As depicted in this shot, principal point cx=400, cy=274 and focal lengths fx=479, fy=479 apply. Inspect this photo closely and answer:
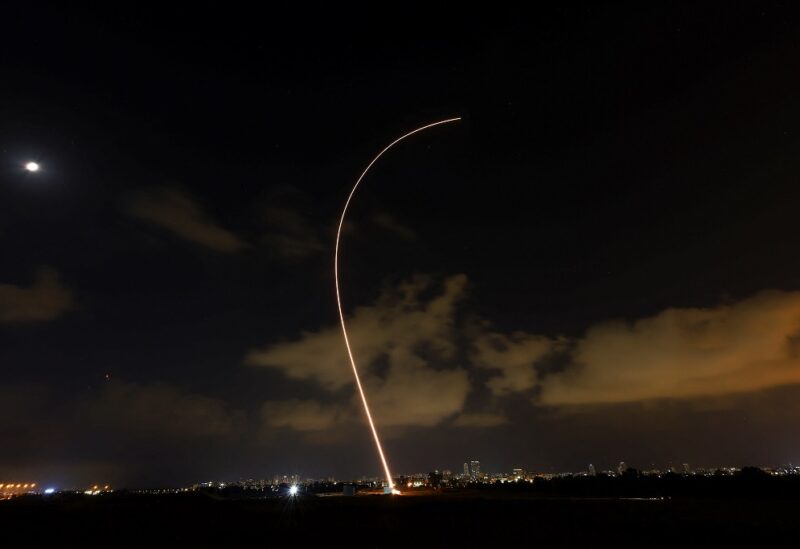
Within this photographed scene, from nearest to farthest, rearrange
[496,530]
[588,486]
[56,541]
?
[56,541]
[496,530]
[588,486]

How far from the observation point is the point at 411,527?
2125 cm

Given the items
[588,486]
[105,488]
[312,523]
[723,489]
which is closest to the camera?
[312,523]

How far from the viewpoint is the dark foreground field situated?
17984 mm

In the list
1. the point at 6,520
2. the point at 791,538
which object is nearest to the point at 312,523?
the point at 6,520

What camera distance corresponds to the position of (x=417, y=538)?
1844 cm

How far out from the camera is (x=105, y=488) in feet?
531

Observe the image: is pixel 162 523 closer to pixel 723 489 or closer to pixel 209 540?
pixel 209 540

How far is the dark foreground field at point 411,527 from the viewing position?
17984mm

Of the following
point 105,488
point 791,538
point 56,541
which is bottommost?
point 791,538

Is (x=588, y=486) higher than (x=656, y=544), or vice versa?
(x=588, y=486)

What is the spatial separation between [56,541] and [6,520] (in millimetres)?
10403

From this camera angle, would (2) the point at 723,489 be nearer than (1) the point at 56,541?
No

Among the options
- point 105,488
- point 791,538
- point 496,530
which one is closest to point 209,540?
point 496,530

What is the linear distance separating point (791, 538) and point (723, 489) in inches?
1627
